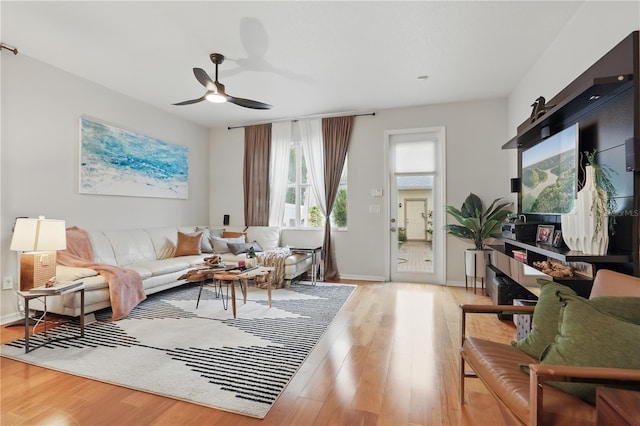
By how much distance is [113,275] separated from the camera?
3195mm

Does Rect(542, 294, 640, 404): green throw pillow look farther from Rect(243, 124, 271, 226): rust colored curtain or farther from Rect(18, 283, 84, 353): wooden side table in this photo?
Rect(243, 124, 271, 226): rust colored curtain

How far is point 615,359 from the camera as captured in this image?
3.76 ft

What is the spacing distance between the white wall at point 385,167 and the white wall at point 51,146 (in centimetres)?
199

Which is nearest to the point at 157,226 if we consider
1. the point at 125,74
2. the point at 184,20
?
the point at 125,74

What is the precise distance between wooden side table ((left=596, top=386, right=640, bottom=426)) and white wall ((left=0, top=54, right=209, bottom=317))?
4676 mm

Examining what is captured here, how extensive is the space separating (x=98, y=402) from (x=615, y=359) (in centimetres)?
258

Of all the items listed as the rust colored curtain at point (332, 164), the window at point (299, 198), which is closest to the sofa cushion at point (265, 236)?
the window at point (299, 198)

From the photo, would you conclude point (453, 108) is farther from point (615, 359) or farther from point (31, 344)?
point (31, 344)

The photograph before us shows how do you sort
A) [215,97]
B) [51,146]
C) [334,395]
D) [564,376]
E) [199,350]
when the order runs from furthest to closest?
[51,146] < [215,97] < [199,350] < [334,395] < [564,376]

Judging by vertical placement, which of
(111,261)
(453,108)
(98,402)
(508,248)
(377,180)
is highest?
(453,108)

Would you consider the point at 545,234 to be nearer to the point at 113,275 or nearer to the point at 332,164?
the point at 332,164

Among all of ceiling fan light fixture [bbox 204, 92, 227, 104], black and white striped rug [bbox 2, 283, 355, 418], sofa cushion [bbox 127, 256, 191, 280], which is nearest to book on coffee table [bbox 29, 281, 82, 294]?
black and white striped rug [bbox 2, 283, 355, 418]

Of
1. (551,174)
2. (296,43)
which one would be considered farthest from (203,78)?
(551,174)

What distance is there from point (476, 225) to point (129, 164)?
5.12 m
